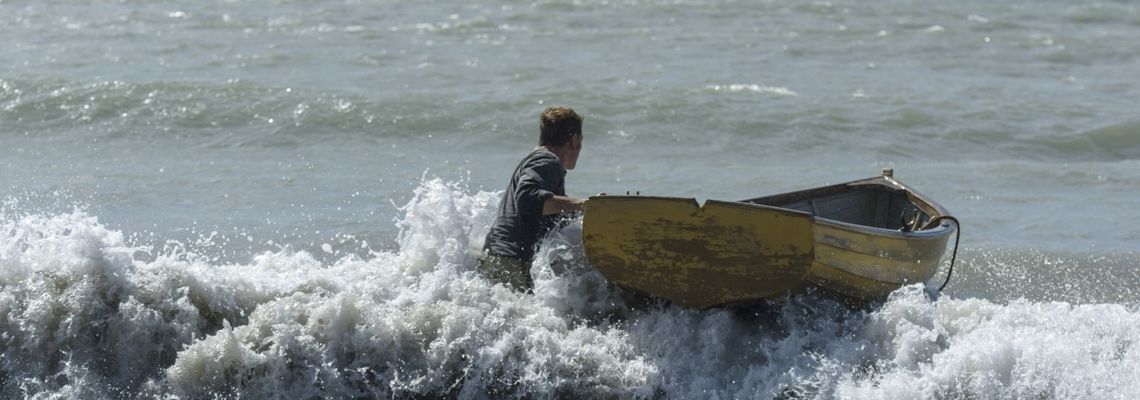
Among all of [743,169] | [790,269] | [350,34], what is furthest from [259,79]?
[790,269]

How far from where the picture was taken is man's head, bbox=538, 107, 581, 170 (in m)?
7.83

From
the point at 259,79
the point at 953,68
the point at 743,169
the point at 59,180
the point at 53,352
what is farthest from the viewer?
the point at 953,68

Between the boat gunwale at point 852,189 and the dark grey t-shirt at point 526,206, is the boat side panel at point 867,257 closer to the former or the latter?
the boat gunwale at point 852,189

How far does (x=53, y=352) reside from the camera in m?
7.60

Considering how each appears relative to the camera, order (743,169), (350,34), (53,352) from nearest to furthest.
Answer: (53,352), (743,169), (350,34)

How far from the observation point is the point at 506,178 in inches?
522

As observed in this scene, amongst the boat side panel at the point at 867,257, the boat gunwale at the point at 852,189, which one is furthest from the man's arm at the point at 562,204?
the boat side panel at the point at 867,257

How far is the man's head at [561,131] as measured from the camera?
7.83 meters

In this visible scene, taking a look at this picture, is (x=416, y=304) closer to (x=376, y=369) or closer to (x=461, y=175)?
(x=376, y=369)

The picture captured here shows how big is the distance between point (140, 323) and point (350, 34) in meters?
13.5

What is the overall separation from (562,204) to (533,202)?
218 millimetres

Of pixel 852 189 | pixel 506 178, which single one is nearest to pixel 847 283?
pixel 852 189

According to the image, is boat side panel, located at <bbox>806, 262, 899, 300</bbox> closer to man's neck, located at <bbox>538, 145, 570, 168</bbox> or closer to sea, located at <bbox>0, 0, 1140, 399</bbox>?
sea, located at <bbox>0, 0, 1140, 399</bbox>

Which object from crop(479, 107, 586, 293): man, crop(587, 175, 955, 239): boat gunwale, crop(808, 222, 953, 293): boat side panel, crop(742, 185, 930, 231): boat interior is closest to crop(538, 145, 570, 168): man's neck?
crop(479, 107, 586, 293): man
